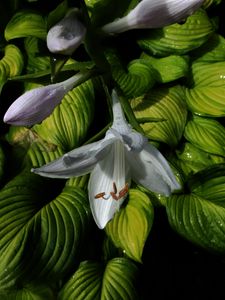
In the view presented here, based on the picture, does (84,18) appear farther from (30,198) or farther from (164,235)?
(164,235)

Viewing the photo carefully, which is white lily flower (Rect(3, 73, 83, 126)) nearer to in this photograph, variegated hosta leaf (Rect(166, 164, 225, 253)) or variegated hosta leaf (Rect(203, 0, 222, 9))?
variegated hosta leaf (Rect(166, 164, 225, 253))

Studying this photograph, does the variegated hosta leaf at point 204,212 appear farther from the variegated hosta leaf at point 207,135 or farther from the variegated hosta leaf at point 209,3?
the variegated hosta leaf at point 209,3

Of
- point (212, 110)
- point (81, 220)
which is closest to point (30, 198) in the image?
point (81, 220)

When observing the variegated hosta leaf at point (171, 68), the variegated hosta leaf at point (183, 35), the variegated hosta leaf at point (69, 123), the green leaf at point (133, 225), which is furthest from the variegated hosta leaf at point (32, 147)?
the variegated hosta leaf at point (183, 35)

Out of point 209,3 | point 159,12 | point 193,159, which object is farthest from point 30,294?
point 209,3

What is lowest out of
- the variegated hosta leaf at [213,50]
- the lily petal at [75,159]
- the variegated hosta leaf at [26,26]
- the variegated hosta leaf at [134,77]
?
the variegated hosta leaf at [213,50]

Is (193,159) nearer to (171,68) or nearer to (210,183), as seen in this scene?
(210,183)
